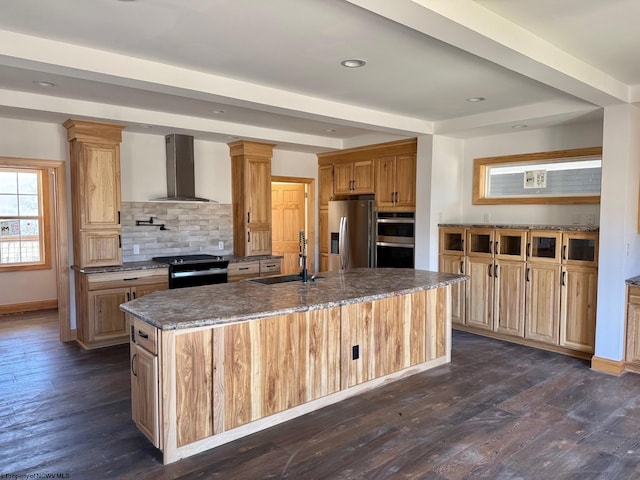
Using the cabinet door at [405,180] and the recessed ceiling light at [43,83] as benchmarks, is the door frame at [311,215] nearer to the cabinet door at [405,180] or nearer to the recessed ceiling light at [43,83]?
the cabinet door at [405,180]

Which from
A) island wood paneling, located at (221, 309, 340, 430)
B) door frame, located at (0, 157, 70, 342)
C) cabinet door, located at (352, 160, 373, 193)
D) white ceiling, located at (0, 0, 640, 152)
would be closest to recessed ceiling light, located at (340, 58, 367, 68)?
white ceiling, located at (0, 0, 640, 152)

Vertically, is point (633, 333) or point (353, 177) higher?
point (353, 177)

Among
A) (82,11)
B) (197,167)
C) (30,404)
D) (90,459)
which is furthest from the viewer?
(197,167)

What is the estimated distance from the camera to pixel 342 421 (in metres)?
3.08

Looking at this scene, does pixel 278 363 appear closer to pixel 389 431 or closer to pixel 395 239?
pixel 389 431

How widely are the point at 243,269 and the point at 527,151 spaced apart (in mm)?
3608

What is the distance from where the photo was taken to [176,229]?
5.72 metres

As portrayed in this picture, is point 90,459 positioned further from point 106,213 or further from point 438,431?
point 106,213

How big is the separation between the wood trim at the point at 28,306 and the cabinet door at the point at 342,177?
14.7 feet

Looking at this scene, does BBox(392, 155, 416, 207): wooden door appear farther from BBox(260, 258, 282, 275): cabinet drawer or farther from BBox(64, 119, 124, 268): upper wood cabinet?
BBox(64, 119, 124, 268): upper wood cabinet

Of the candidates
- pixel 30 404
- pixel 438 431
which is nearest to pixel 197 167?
pixel 30 404

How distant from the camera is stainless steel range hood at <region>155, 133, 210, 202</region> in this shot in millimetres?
5398

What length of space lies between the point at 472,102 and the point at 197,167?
340cm

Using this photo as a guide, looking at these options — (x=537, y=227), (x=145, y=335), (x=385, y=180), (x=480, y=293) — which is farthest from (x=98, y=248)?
(x=537, y=227)
